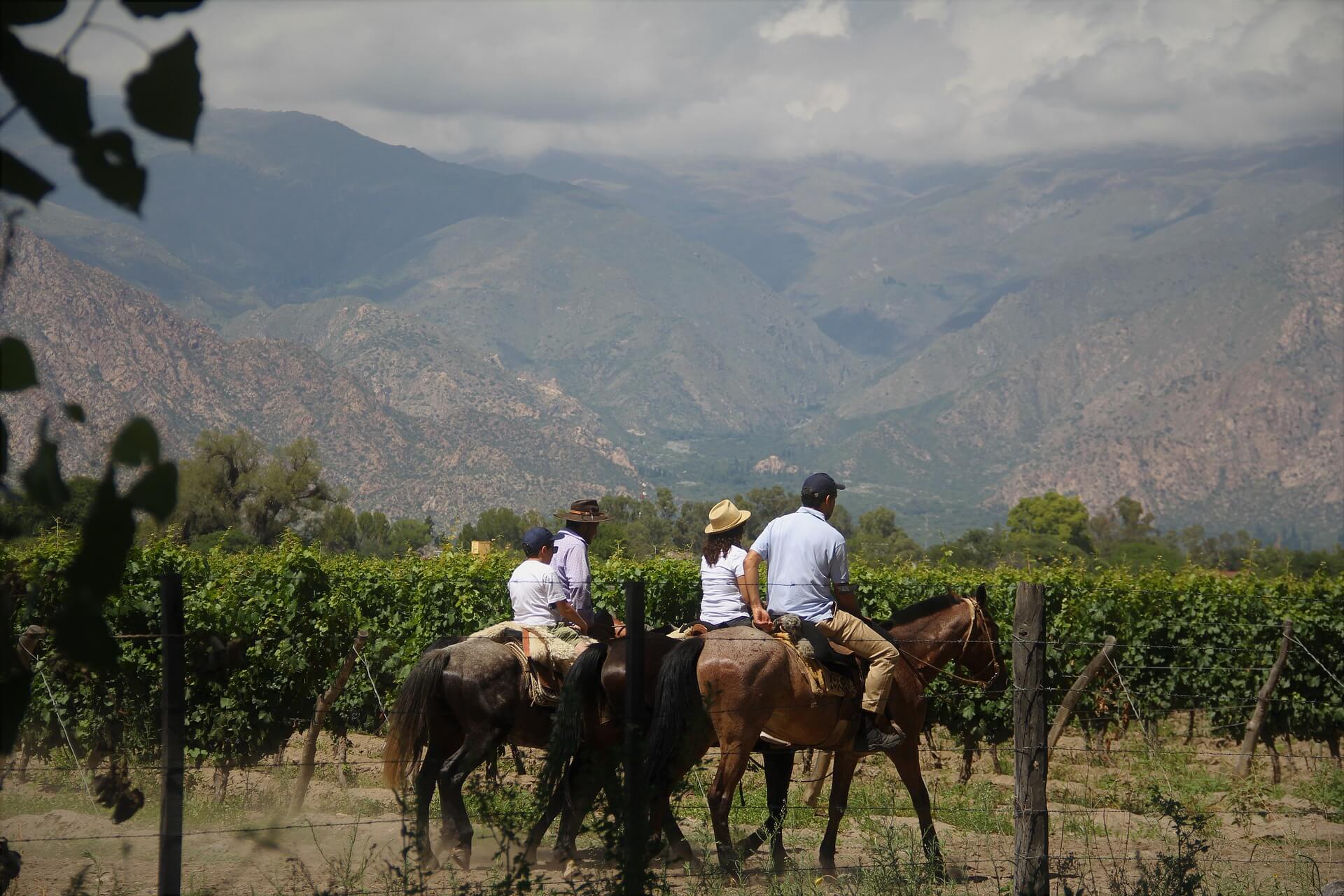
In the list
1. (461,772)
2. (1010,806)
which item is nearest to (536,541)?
(461,772)

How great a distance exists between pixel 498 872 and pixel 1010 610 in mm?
11201

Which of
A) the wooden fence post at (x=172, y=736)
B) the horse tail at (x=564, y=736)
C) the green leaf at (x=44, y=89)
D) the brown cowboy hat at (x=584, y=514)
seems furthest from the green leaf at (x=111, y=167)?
the brown cowboy hat at (x=584, y=514)

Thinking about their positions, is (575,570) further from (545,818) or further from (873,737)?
(545,818)

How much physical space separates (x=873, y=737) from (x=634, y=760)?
354cm

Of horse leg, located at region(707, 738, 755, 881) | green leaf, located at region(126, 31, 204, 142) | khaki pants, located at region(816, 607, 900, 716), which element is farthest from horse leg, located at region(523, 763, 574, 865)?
green leaf, located at region(126, 31, 204, 142)

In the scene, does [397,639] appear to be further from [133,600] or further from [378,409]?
[378,409]

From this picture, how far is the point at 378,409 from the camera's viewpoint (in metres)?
180

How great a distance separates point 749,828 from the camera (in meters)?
9.60

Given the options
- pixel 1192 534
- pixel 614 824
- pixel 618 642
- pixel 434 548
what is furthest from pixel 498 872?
pixel 1192 534

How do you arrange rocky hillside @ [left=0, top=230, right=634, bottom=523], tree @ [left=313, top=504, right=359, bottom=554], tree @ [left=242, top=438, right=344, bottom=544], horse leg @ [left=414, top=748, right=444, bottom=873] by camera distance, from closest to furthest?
1. horse leg @ [left=414, top=748, right=444, bottom=873]
2. tree @ [left=242, top=438, right=344, bottom=544]
3. tree @ [left=313, top=504, right=359, bottom=554]
4. rocky hillside @ [left=0, top=230, right=634, bottom=523]

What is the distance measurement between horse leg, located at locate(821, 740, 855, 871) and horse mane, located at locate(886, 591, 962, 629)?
106 centimetres

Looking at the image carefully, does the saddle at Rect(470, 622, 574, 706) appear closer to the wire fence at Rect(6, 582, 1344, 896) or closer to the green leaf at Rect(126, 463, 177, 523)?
the wire fence at Rect(6, 582, 1344, 896)

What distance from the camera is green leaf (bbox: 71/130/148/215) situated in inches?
93.0

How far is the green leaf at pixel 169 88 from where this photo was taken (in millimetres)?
2332
